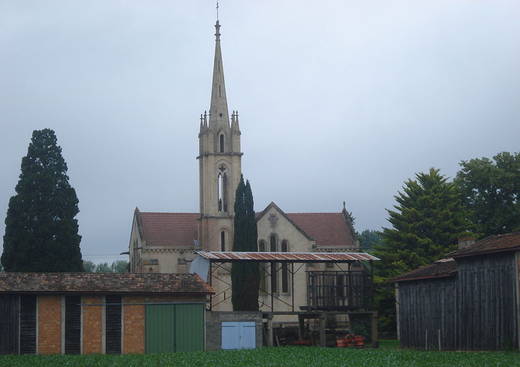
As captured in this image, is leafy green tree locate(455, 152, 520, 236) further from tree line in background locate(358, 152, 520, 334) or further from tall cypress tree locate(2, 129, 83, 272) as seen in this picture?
tall cypress tree locate(2, 129, 83, 272)

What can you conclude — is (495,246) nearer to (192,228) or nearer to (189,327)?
(189,327)

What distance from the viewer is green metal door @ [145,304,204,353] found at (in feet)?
146

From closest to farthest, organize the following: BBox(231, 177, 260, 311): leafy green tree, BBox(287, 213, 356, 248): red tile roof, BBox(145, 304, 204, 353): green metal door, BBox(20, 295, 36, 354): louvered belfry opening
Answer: BBox(20, 295, 36, 354): louvered belfry opening, BBox(145, 304, 204, 353): green metal door, BBox(231, 177, 260, 311): leafy green tree, BBox(287, 213, 356, 248): red tile roof

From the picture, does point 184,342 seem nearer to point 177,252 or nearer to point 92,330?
point 92,330

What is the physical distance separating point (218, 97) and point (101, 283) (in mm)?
30306

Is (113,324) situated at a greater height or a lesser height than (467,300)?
lesser

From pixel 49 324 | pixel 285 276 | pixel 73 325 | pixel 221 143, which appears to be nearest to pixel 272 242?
pixel 285 276

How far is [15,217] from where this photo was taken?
199ft

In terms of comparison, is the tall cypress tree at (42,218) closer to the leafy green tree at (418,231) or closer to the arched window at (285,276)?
the arched window at (285,276)

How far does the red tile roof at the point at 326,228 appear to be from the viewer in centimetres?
7419

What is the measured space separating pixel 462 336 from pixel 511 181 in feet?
92.3

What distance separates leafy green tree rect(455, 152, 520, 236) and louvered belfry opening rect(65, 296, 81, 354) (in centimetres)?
3356

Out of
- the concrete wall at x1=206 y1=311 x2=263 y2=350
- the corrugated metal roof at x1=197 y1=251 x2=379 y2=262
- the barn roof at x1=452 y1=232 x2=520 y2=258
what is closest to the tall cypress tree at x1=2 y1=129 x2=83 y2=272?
the corrugated metal roof at x1=197 y1=251 x2=379 y2=262

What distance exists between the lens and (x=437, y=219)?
65438mm
